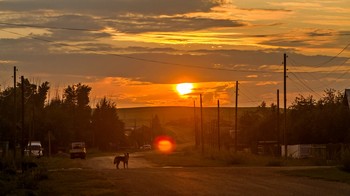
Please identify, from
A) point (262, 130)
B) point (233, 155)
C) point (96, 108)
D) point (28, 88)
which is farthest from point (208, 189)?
point (96, 108)

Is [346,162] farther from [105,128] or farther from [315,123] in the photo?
[105,128]

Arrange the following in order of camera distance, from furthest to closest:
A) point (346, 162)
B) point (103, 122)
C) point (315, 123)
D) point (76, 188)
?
point (103, 122)
point (315, 123)
point (346, 162)
point (76, 188)

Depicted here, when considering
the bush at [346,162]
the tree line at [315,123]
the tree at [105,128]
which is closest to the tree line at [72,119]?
the tree at [105,128]

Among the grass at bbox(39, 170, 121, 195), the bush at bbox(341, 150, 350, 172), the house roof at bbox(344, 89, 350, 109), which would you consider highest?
the house roof at bbox(344, 89, 350, 109)

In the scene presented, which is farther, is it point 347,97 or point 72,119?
point 72,119

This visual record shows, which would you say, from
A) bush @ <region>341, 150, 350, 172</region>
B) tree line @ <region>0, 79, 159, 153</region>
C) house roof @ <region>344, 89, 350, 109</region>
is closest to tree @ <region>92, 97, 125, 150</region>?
tree line @ <region>0, 79, 159, 153</region>

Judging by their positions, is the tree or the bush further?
the tree

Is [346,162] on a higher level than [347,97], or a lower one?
lower

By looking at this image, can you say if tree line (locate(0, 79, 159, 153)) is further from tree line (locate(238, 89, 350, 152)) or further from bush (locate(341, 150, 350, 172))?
bush (locate(341, 150, 350, 172))

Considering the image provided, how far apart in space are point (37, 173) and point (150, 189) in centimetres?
1170

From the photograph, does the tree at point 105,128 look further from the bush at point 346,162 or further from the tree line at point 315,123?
the bush at point 346,162

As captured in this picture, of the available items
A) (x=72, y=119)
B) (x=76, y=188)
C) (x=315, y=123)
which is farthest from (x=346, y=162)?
(x=72, y=119)

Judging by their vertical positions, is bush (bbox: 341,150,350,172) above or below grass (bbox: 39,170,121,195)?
above

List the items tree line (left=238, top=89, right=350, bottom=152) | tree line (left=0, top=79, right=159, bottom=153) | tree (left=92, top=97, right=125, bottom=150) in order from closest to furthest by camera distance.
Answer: tree line (left=238, top=89, right=350, bottom=152), tree line (left=0, top=79, right=159, bottom=153), tree (left=92, top=97, right=125, bottom=150)
